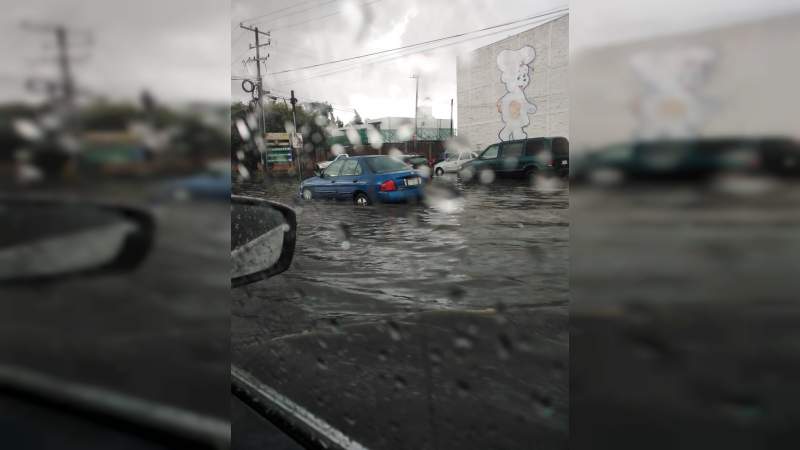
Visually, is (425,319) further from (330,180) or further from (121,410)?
(121,410)

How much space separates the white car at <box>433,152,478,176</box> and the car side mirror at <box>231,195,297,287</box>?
681mm

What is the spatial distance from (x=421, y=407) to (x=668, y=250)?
92cm

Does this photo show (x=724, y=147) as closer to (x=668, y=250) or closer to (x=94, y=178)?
(x=668, y=250)

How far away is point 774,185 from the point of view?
0.80 m

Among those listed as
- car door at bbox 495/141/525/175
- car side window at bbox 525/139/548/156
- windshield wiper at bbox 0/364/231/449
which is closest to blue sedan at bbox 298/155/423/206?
car door at bbox 495/141/525/175

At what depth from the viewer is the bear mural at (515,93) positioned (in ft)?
5.25

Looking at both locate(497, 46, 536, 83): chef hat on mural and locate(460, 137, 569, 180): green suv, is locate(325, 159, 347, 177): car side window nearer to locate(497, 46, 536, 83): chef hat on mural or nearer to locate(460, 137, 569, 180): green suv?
locate(460, 137, 569, 180): green suv

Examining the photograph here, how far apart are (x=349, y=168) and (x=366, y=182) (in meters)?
0.11

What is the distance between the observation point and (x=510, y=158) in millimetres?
1841

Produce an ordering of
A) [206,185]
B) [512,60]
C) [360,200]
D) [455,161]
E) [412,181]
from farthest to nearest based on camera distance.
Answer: [360,200]
[412,181]
[455,161]
[512,60]
[206,185]

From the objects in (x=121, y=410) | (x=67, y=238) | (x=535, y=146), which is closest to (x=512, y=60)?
(x=535, y=146)

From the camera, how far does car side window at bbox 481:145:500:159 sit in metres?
1.81

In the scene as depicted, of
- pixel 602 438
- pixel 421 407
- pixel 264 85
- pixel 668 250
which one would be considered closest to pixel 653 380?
pixel 602 438

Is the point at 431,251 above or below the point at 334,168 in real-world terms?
below
